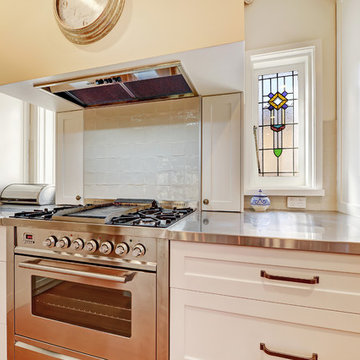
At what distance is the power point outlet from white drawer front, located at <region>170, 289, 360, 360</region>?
3.05ft

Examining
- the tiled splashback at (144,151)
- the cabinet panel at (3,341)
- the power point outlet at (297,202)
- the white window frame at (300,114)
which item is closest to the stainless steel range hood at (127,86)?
the tiled splashback at (144,151)

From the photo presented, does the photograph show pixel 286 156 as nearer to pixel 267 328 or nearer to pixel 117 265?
pixel 267 328

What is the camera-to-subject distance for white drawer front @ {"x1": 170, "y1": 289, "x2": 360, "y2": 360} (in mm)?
795

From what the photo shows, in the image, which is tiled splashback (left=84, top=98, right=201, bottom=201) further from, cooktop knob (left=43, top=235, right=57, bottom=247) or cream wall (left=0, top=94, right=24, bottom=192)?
cream wall (left=0, top=94, right=24, bottom=192)

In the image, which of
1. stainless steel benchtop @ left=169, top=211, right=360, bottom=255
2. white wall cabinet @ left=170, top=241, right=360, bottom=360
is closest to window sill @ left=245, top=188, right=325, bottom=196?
stainless steel benchtop @ left=169, top=211, right=360, bottom=255

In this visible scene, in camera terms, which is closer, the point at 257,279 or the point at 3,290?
the point at 257,279

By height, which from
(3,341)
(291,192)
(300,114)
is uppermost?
(300,114)

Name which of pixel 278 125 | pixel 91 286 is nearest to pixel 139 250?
pixel 91 286

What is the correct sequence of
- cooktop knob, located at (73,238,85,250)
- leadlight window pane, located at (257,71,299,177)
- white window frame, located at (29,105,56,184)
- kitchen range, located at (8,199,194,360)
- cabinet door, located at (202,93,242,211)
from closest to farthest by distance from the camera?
1. kitchen range, located at (8,199,194,360)
2. cooktop knob, located at (73,238,85,250)
3. cabinet door, located at (202,93,242,211)
4. leadlight window pane, located at (257,71,299,177)
5. white window frame, located at (29,105,56,184)

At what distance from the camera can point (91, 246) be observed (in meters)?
1.05

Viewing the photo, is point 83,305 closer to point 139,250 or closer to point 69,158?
point 139,250

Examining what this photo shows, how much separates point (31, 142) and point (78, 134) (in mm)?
845

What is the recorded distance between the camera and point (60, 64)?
1272 mm

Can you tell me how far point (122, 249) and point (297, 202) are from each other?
126 centimetres
